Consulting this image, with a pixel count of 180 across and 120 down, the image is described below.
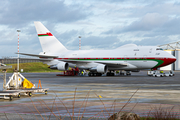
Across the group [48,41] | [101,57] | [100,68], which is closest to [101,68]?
[100,68]

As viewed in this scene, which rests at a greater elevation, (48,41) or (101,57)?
(48,41)

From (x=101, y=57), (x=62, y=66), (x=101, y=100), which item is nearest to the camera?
(x=101, y=100)

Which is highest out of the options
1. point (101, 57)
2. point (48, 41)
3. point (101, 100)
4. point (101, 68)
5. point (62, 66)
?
point (48, 41)

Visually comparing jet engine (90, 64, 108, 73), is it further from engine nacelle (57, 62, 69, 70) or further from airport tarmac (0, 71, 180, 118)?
airport tarmac (0, 71, 180, 118)

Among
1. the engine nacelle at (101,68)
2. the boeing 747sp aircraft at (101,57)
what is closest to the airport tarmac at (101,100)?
the engine nacelle at (101,68)

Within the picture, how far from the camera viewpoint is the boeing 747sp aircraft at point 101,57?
154 feet

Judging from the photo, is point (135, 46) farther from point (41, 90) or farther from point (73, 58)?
point (41, 90)

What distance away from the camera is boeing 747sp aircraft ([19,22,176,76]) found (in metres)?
47.1

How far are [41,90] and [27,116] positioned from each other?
826 centimetres

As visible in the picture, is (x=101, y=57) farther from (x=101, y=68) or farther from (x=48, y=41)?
(x=48, y=41)

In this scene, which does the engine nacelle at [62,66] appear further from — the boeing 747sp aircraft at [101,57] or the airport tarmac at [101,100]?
the airport tarmac at [101,100]

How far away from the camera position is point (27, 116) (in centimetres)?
1019

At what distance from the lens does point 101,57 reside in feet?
166

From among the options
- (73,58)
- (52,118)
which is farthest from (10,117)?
(73,58)
